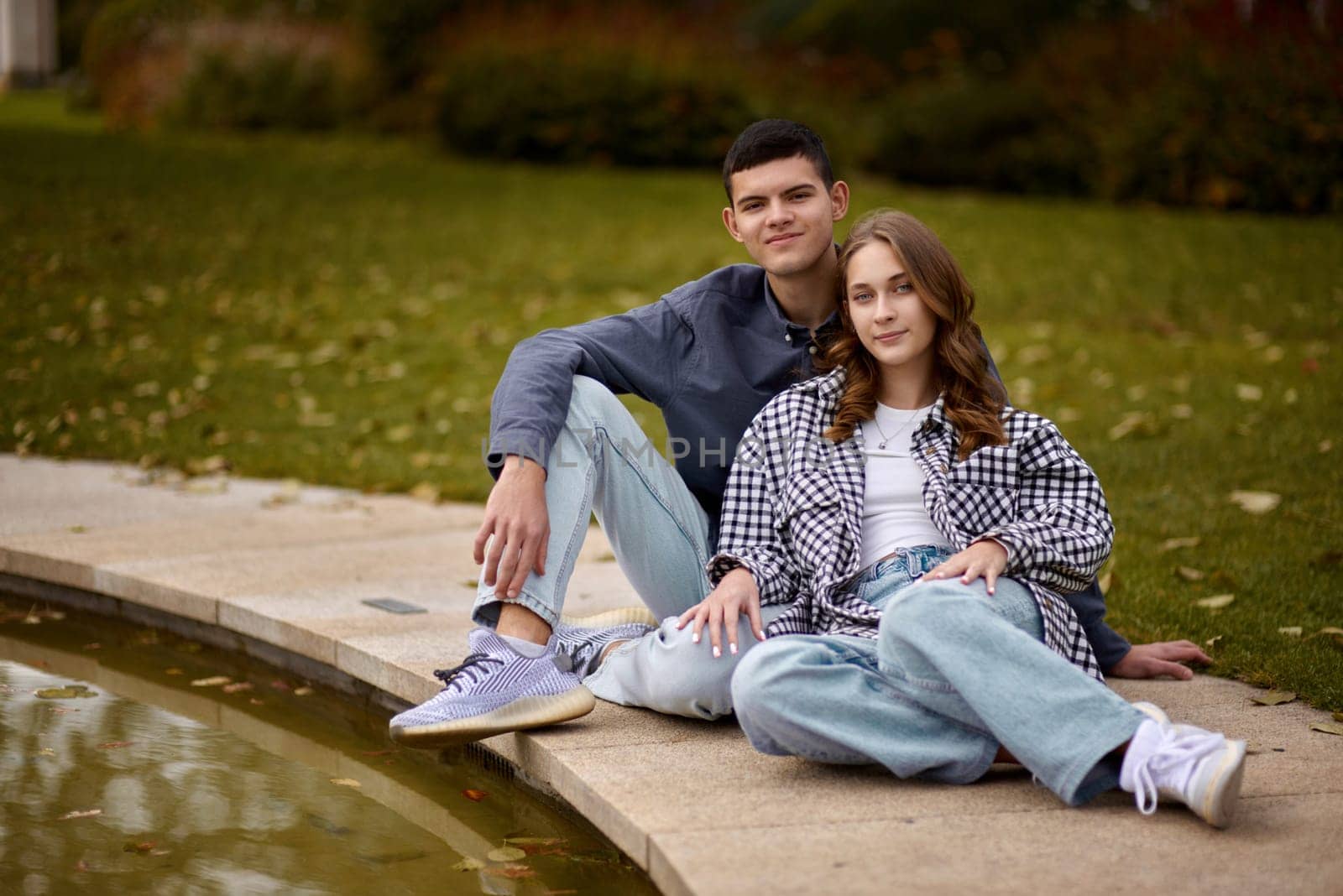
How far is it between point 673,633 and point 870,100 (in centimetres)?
1573

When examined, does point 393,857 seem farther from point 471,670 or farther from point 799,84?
point 799,84

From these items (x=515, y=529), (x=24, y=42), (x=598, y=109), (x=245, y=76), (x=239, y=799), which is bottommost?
(x=239, y=799)

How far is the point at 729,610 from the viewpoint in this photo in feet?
9.29

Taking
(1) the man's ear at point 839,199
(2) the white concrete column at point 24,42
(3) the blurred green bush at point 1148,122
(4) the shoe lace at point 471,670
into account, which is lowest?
(4) the shoe lace at point 471,670

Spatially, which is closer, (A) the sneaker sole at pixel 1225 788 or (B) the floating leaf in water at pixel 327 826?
(A) the sneaker sole at pixel 1225 788

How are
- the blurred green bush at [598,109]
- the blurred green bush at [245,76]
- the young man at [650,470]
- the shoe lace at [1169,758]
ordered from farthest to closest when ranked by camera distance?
the blurred green bush at [245,76]
the blurred green bush at [598,109]
the young man at [650,470]
the shoe lace at [1169,758]

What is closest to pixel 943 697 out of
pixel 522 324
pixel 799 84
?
pixel 522 324

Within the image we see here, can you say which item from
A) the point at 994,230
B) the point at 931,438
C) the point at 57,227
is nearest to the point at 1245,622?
the point at 931,438

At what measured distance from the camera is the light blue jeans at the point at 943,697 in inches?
97.6

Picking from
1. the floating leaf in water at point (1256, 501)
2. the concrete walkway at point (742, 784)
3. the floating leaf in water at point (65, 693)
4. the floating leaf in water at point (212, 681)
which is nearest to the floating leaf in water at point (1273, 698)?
the concrete walkway at point (742, 784)

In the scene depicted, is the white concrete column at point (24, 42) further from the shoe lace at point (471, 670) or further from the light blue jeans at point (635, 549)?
the shoe lace at point (471, 670)

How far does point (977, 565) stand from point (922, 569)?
24cm

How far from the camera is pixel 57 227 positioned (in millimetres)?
10766

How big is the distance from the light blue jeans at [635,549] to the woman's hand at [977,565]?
42cm
